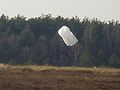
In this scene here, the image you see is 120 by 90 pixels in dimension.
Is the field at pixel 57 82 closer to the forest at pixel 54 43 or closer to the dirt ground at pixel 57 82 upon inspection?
the dirt ground at pixel 57 82

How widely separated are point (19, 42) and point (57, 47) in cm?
567

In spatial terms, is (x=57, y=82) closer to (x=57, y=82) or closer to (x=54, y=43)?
(x=57, y=82)

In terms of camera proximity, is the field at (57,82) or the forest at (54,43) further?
the forest at (54,43)

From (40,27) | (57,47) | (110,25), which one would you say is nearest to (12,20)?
(40,27)

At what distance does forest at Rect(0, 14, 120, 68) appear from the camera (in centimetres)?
5903

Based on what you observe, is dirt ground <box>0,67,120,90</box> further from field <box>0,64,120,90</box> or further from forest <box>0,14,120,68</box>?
forest <box>0,14,120,68</box>

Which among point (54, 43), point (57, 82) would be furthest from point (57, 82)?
point (54, 43)

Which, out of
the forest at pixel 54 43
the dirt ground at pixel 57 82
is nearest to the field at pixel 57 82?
the dirt ground at pixel 57 82

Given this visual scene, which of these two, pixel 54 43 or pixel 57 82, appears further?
pixel 54 43

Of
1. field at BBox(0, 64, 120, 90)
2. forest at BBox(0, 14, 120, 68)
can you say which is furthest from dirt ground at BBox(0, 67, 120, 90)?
forest at BBox(0, 14, 120, 68)

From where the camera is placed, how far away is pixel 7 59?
5912 centimetres

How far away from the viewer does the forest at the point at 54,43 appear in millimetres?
59031

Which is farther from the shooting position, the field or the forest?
the forest

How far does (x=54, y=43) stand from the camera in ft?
214
